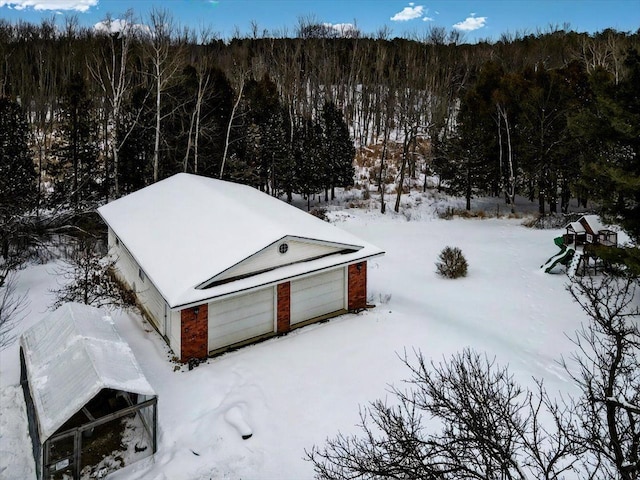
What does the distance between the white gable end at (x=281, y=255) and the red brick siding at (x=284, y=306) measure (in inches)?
26.2

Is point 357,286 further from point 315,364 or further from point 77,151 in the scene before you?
point 77,151

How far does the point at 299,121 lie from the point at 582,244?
3029 centimetres

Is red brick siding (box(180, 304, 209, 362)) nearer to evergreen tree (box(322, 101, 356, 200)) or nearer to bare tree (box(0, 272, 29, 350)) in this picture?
bare tree (box(0, 272, 29, 350))

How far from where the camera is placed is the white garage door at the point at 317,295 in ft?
45.1

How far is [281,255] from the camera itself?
1321 cm

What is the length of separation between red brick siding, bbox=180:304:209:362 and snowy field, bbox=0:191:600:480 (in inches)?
16.3

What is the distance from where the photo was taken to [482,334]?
13.6 meters

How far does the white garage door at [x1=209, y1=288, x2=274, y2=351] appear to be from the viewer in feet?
40.1

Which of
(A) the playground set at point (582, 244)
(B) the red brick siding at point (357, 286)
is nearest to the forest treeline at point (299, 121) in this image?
(A) the playground set at point (582, 244)

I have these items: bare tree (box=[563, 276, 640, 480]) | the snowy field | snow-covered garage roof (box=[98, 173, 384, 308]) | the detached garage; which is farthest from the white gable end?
bare tree (box=[563, 276, 640, 480])

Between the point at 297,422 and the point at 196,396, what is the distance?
99.3 inches

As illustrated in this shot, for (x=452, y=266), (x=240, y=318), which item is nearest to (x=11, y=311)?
(x=240, y=318)

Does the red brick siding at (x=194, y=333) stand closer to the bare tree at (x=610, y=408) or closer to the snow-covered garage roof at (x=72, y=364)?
the snow-covered garage roof at (x=72, y=364)

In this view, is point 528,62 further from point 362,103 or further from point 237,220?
point 237,220
